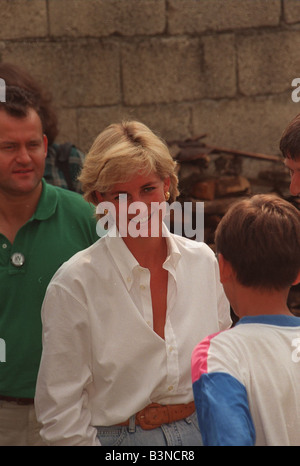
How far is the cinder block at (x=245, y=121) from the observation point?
4742 millimetres

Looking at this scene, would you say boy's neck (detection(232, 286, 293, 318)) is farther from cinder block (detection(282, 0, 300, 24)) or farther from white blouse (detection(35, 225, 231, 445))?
cinder block (detection(282, 0, 300, 24))

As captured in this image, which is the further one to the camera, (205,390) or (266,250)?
(266,250)

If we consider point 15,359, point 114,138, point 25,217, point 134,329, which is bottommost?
point 15,359

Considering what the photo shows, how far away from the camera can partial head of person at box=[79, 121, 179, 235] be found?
2.18 metres

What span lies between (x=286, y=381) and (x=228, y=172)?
3077 millimetres

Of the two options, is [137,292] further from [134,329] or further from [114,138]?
[114,138]

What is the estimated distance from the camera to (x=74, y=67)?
15.0 ft

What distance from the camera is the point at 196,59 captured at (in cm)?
466

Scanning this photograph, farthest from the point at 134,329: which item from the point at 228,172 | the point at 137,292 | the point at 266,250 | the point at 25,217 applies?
the point at 228,172

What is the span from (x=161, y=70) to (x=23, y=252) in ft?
7.97

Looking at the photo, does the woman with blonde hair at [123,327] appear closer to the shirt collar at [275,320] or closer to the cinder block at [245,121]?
the shirt collar at [275,320]

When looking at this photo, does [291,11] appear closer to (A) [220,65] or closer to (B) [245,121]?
(A) [220,65]

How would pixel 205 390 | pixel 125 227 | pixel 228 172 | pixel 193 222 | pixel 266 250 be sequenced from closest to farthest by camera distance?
pixel 205 390 < pixel 266 250 < pixel 125 227 < pixel 193 222 < pixel 228 172

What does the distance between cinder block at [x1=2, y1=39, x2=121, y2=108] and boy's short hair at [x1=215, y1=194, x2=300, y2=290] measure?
119 inches
